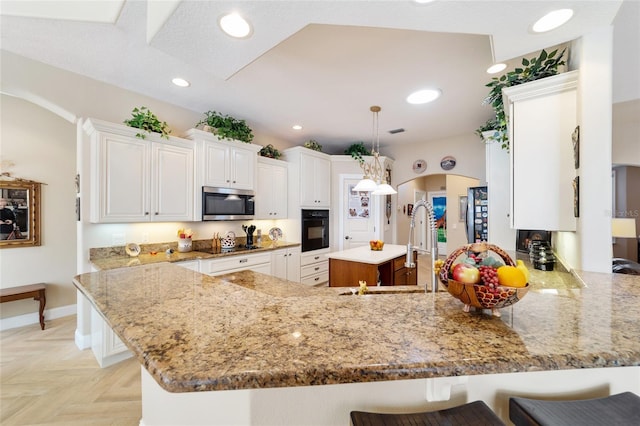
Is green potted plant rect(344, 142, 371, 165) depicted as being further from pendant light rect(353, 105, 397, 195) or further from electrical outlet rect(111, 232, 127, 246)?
electrical outlet rect(111, 232, 127, 246)

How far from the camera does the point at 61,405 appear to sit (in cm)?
188

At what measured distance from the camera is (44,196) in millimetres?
3287

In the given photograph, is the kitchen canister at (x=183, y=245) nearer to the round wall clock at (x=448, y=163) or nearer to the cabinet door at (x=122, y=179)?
the cabinet door at (x=122, y=179)

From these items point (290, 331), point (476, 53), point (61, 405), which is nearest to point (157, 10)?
point (290, 331)

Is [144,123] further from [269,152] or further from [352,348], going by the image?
[352,348]

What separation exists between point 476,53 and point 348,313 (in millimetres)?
2486

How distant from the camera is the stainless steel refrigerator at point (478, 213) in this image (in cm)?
387

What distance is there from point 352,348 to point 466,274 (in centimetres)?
42

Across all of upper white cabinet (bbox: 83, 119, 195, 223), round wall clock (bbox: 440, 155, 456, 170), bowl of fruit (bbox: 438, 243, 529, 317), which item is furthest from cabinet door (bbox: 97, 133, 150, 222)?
Result: round wall clock (bbox: 440, 155, 456, 170)

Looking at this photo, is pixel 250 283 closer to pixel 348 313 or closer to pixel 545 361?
pixel 348 313

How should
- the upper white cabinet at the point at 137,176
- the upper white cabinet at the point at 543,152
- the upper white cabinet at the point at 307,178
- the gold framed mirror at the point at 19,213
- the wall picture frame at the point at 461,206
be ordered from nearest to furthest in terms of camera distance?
the upper white cabinet at the point at 543,152, the upper white cabinet at the point at 137,176, the gold framed mirror at the point at 19,213, the upper white cabinet at the point at 307,178, the wall picture frame at the point at 461,206

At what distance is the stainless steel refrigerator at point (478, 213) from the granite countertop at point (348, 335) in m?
3.08

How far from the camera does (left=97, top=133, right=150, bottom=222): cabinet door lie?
2.41 metres

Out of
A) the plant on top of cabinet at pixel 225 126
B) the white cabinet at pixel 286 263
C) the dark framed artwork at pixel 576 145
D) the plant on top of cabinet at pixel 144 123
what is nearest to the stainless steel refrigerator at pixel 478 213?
the dark framed artwork at pixel 576 145
